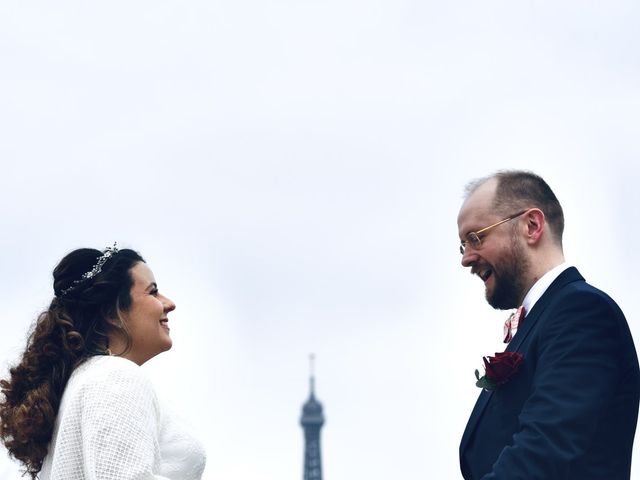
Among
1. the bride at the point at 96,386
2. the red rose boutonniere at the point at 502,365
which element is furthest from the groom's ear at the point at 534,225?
the bride at the point at 96,386

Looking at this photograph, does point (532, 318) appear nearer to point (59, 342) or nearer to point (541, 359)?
point (541, 359)

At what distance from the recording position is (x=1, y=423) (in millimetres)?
8414

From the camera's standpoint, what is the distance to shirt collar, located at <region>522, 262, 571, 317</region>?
782 cm

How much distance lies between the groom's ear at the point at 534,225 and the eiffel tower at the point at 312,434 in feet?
433

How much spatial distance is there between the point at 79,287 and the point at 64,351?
19.5 inches

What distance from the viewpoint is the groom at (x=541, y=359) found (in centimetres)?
702

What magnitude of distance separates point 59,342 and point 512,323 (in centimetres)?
287

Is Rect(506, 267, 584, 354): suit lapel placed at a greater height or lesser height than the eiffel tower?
lesser

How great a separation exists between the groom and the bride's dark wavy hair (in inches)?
93.4

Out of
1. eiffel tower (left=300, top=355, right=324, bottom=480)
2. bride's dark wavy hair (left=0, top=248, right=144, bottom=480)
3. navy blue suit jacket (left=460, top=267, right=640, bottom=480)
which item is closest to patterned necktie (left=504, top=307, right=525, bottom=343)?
navy blue suit jacket (left=460, top=267, right=640, bottom=480)

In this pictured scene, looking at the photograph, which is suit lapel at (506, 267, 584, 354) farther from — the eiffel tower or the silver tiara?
the eiffel tower

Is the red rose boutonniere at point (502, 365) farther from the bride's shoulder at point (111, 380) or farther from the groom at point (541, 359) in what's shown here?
the bride's shoulder at point (111, 380)

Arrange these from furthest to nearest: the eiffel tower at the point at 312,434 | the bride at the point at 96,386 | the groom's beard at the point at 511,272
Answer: the eiffel tower at the point at 312,434 < the bride at the point at 96,386 < the groom's beard at the point at 511,272

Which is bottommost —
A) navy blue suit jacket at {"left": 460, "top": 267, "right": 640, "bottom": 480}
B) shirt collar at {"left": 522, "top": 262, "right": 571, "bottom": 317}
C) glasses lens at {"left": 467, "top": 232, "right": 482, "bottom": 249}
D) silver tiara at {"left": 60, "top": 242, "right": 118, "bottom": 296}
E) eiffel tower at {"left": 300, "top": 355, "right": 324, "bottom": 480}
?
navy blue suit jacket at {"left": 460, "top": 267, "right": 640, "bottom": 480}
